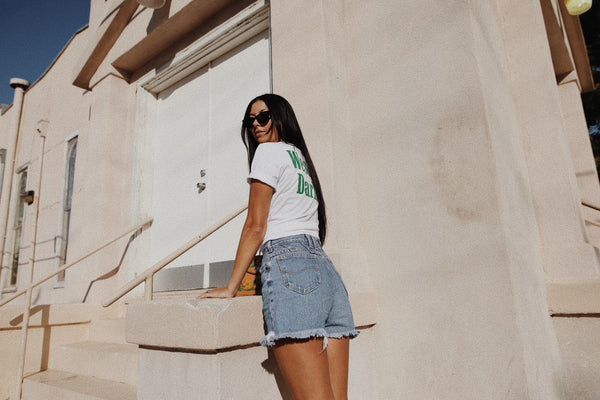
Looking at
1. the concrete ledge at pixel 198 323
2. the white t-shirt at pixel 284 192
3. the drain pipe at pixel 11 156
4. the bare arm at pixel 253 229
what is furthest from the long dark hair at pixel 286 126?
the drain pipe at pixel 11 156

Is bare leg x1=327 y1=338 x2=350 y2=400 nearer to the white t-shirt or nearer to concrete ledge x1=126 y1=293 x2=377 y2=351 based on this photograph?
concrete ledge x1=126 y1=293 x2=377 y2=351

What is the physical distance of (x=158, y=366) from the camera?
5.75ft

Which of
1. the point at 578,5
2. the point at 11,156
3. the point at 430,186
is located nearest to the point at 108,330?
the point at 430,186

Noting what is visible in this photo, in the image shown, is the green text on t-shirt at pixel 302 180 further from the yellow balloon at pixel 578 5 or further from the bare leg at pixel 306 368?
the yellow balloon at pixel 578 5

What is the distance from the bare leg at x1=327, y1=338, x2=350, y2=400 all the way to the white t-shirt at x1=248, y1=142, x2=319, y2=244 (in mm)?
457

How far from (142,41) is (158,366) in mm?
3991

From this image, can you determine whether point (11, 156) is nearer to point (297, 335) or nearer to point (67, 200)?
point (67, 200)

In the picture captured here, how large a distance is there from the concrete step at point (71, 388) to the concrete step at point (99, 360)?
0.05 metres

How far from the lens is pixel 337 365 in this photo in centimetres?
152

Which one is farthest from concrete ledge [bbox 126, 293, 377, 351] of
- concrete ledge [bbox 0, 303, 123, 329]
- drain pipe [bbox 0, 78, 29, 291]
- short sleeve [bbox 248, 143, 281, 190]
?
drain pipe [bbox 0, 78, 29, 291]

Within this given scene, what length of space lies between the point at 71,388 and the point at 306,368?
234cm

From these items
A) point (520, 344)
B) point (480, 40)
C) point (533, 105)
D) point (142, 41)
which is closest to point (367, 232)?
point (520, 344)

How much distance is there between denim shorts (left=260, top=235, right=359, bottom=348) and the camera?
133 cm

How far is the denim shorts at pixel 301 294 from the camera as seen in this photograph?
1.33m
